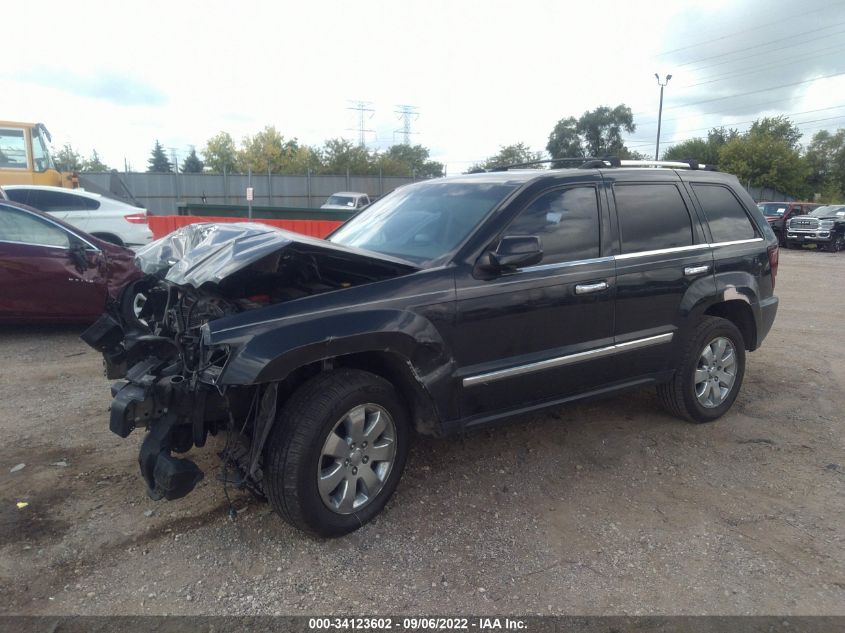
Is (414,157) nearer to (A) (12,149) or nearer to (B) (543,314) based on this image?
(A) (12,149)

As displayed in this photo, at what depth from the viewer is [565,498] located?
145 inches

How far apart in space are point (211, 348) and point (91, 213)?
10.8 m

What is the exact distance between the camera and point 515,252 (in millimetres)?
3416

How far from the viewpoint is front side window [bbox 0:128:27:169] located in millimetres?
14922

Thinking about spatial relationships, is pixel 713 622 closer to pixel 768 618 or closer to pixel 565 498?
pixel 768 618

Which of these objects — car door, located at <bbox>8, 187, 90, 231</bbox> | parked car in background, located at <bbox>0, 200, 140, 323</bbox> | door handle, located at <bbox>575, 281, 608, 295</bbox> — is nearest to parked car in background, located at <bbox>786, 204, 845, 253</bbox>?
door handle, located at <bbox>575, 281, 608, 295</bbox>

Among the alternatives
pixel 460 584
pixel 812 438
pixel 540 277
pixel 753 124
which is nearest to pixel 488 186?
pixel 540 277

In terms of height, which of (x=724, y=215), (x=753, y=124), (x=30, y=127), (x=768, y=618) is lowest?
(x=768, y=618)

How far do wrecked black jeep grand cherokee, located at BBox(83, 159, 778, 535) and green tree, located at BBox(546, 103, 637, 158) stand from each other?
4979 cm

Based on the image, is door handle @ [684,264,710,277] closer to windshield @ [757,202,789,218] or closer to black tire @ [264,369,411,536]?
black tire @ [264,369,411,536]

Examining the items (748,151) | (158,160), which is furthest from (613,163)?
(158,160)

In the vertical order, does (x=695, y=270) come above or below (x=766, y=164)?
below

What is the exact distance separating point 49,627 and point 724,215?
16.2ft

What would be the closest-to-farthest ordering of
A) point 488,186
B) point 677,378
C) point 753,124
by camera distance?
point 488,186 < point 677,378 < point 753,124
